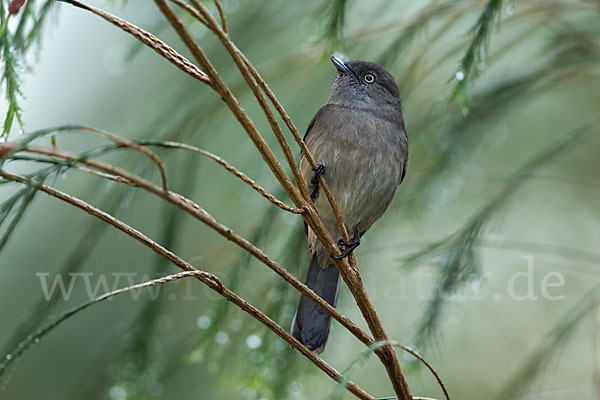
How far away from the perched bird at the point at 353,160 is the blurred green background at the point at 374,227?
108mm

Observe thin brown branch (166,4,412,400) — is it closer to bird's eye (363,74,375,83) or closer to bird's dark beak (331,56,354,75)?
bird's dark beak (331,56,354,75)

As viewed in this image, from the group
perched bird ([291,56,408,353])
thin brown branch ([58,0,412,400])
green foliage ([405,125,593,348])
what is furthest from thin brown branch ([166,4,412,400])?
perched bird ([291,56,408,353])

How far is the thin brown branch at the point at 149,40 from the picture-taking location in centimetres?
142

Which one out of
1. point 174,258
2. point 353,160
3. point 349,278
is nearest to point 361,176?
point 353,160

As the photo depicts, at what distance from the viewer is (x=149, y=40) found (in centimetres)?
148

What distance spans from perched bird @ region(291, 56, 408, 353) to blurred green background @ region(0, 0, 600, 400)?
108 mm

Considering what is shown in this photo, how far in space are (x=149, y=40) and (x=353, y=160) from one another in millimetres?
1905

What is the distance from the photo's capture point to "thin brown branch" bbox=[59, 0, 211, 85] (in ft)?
4.66

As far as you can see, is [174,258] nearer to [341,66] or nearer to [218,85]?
[218,85]

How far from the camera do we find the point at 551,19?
3143 millimetres

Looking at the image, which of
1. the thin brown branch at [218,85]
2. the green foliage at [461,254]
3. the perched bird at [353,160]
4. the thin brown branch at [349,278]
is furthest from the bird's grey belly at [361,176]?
the thin brown branch at [218,85]

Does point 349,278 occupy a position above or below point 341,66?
below

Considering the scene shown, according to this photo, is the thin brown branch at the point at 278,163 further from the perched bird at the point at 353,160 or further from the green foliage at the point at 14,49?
the perched bird at the point at 353,160

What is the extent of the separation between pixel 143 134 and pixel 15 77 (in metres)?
1.29
